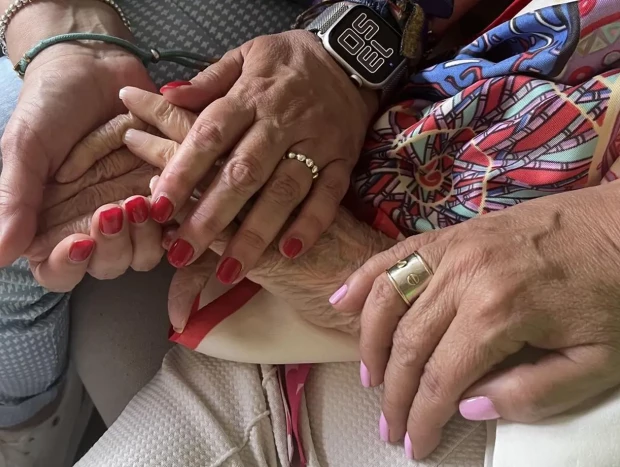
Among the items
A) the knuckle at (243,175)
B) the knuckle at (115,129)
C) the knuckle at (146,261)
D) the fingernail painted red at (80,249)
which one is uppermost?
the knuckle at (115,129)

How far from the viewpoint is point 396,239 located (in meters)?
0.77

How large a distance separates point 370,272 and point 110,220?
272 mm

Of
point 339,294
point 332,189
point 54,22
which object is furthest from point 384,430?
point 54,22

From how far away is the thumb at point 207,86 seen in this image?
28.6 inches

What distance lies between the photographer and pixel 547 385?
0.57m

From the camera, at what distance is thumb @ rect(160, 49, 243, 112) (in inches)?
28.6

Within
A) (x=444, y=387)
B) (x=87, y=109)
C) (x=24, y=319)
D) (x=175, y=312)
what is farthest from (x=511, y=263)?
(x=24, y=319)

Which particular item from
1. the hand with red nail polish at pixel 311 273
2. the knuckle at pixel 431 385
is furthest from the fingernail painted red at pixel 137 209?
the knuckle at pixel 431 385

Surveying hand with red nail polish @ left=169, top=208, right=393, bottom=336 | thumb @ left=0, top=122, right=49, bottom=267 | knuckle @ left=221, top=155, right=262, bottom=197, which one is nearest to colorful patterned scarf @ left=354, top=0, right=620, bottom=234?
hand with red nail polish @ left=169, top=208, right=393, bottom=336

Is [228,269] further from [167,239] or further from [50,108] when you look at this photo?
[50,108]

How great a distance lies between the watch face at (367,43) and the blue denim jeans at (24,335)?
0.45 metres

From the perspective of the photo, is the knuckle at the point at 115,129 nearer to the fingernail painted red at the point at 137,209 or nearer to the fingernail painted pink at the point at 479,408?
the fingernail painted red at the point at 137,209

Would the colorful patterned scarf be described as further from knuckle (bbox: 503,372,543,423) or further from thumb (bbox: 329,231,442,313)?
knuckle (bbox: 503,372,543,423)

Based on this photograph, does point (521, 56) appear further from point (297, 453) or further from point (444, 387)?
point (297, 453)
